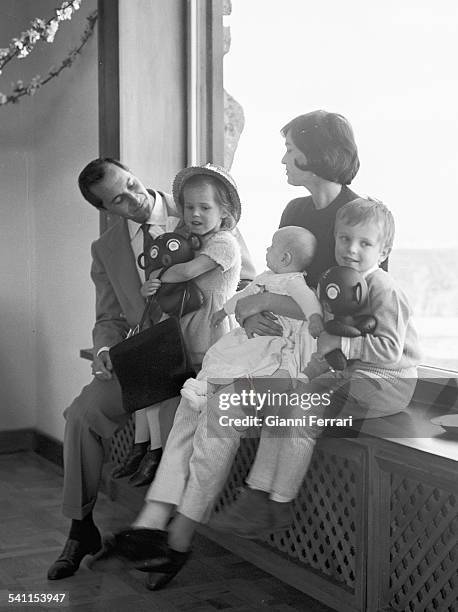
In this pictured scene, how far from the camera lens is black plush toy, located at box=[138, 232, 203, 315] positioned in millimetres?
2715

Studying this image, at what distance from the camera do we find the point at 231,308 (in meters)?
2.59

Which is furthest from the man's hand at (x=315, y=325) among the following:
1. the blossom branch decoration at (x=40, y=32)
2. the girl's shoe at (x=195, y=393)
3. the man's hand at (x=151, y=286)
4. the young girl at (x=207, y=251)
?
the blossom branch decoration at (x=40, y=32)

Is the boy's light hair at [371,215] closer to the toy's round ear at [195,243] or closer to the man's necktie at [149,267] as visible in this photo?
the toy's round ear at [195,243]

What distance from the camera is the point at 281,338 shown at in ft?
8.00

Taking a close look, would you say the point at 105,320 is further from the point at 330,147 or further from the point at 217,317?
the point at 330,147

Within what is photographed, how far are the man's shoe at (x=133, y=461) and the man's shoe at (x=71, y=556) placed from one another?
27 cm

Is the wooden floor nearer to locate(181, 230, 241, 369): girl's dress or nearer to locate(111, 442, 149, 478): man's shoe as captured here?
locate(111, 442, 149, 478): man's shoe

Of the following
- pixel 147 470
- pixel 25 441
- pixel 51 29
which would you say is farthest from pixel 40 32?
pixel 147 470

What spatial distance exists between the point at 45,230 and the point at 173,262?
164 cm

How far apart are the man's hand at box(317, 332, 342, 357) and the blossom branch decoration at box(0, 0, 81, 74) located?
206 cm

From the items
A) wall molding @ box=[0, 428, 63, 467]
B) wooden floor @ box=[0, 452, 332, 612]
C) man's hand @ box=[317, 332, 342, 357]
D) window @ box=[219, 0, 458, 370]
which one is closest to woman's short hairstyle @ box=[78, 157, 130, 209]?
window @ box=[219, 0, 458, 370]

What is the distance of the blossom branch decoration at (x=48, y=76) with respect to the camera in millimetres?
3703

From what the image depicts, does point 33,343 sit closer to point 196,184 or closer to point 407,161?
point 196,184

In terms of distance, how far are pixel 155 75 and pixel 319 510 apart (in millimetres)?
1820
